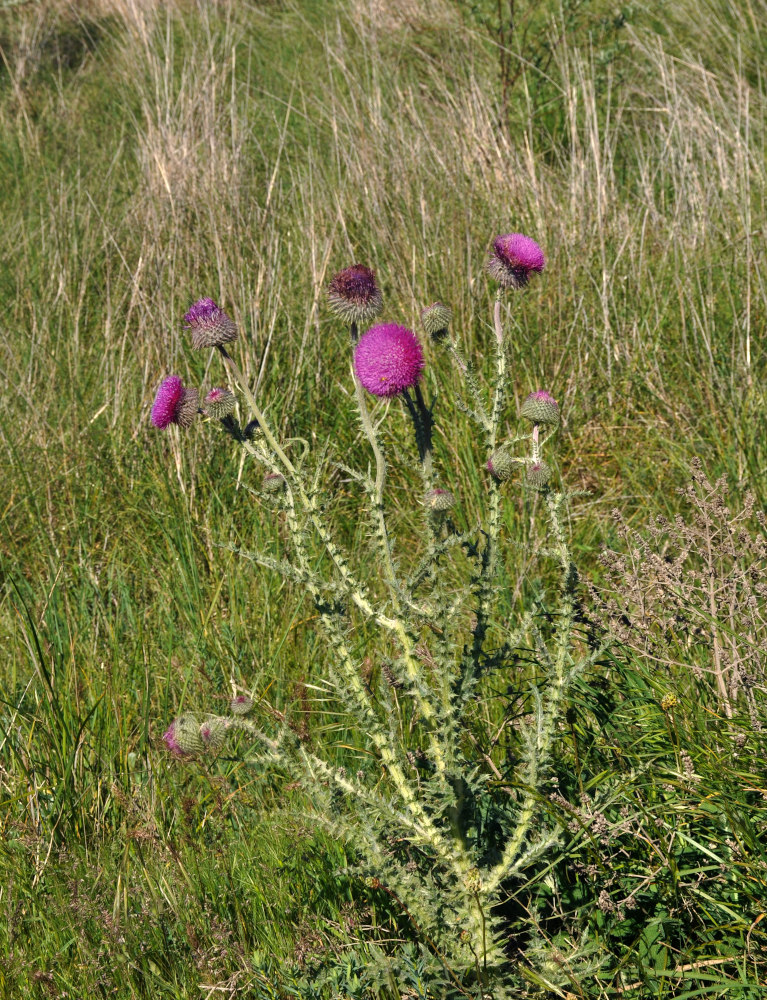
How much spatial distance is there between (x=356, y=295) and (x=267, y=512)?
1404mm

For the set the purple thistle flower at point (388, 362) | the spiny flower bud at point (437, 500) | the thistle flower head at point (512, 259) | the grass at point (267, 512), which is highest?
the thistle flower head at point (512, 259)

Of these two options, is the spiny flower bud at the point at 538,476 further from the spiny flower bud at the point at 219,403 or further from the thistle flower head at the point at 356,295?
the spiny flower bud at the point at 219,403

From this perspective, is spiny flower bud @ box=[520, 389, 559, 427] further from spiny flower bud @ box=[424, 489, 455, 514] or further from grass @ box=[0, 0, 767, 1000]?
grass @ box=[0, 0, 767, 1000]

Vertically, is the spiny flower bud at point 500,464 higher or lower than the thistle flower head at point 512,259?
lower

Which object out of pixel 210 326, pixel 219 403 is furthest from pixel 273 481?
A: pixel 210 326

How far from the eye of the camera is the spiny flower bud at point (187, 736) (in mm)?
1737

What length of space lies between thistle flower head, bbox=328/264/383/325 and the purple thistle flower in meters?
0.21

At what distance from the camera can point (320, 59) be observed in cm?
712

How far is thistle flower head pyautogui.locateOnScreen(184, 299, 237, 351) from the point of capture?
6.06ft

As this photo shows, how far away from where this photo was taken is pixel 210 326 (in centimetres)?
186

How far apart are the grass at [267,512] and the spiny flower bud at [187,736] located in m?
0.15

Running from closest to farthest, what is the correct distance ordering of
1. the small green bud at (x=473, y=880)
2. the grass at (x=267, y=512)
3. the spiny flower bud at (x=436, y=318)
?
the small green bud at (x=473, y=880)
the grass at (x=267, y=512)
the spiny flower bud at (x=436, y=318)

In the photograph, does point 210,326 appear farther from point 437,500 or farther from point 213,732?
point 213,732

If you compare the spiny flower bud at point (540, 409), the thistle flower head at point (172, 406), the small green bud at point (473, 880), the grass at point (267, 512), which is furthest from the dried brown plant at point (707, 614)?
the thistle flower head at point (172, 406)
